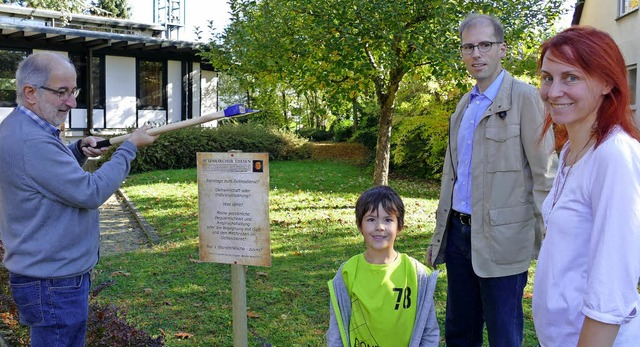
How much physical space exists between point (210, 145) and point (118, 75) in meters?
4.28

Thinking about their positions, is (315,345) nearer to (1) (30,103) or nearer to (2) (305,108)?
(1) (30,103)

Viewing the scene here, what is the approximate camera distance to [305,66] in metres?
9.45

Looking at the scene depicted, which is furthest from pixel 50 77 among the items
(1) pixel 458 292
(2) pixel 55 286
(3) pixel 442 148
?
(3) pixel 442 148

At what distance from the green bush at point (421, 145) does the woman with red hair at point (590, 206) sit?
465 inches

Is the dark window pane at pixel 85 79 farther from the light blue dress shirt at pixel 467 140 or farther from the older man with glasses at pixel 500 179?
the older man with glasses at pixel 500 179

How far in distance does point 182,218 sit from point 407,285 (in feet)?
25.1

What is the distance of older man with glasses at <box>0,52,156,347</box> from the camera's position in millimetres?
2631

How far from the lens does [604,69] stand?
67.7 inches

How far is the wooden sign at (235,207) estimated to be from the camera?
11.3 ft

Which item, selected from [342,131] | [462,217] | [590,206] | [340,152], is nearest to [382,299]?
[462,217]

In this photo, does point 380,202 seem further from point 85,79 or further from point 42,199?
point 85,79

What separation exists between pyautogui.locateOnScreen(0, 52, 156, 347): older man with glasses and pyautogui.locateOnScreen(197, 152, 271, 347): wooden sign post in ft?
2.59

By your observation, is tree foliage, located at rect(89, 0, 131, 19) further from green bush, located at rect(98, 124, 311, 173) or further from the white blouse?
the white blouse

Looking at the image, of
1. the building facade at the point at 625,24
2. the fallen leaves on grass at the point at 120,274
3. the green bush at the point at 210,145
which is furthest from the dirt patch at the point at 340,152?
the fallen leaves on grass at the point at 120,274
